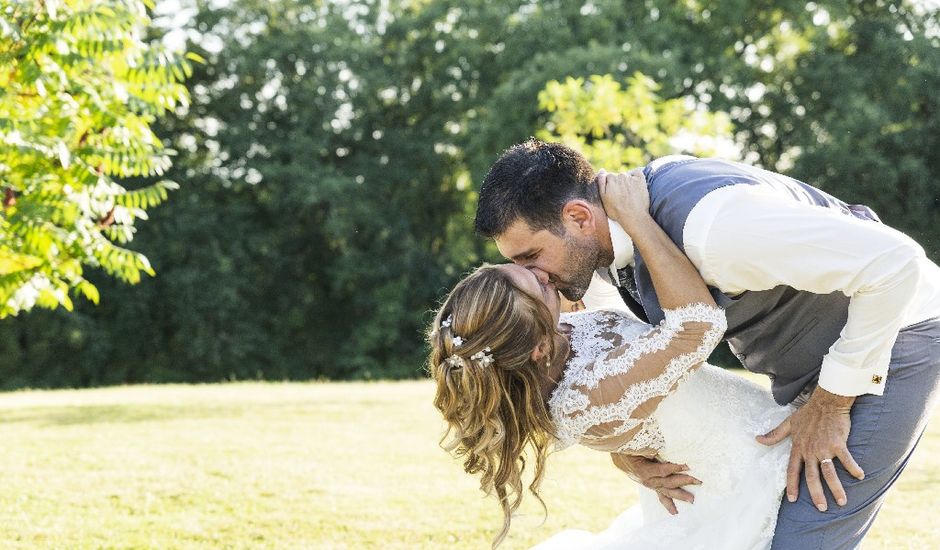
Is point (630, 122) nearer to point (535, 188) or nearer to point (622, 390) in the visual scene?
point (535, 188)

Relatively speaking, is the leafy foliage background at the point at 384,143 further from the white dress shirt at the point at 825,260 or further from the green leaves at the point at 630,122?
the white dress shirt at the point at 825,260

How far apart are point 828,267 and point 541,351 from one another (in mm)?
1036

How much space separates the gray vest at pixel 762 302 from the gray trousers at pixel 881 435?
0.77ft

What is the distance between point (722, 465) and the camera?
371 centimetres

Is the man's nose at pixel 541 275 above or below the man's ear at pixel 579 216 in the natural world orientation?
below

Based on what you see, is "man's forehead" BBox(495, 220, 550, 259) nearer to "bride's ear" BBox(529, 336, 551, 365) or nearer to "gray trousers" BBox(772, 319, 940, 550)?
"bride's ear" BBox(529, 336, 551, 365)

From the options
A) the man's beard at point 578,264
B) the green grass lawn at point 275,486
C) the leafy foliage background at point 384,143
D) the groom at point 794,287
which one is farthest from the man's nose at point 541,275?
the leafy foliage background at point 384,143

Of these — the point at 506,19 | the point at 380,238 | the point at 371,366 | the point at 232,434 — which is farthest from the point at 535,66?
the point at 232,434

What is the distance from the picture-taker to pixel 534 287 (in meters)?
3.46

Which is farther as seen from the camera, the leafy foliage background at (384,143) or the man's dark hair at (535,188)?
the leafy foliage background at (384,143)

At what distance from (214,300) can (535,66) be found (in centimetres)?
1153

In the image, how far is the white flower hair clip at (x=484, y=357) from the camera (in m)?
3.39

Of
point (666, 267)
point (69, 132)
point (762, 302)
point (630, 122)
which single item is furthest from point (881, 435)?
point (630, 122)

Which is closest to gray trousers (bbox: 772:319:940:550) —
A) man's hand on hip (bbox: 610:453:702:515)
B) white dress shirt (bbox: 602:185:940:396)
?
white dress shirt (bbox: 602:185:940:396)
